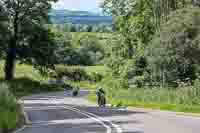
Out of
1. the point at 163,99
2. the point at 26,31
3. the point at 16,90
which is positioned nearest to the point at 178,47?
the point at 163,99

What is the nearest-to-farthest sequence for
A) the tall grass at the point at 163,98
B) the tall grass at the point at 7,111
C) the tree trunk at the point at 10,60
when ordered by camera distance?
1. the tall grass at the point at 7,111
2. the tall grass at the point at 163,98
3. the tree trunk at the point at 10,60

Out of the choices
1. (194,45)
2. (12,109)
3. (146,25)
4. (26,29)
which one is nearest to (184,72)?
(194,45)

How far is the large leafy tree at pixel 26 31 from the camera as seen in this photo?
322 ft

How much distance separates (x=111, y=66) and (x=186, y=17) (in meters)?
20.5

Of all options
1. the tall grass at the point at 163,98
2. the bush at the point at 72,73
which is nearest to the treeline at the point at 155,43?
the tall grass at the point at 163,98

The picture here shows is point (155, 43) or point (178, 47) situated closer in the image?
point (178, 47)

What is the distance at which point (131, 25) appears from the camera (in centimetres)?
7138

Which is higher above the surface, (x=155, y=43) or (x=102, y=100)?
(x=155, y=43)

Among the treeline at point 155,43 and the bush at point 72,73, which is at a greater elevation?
the treeline at point 155,43

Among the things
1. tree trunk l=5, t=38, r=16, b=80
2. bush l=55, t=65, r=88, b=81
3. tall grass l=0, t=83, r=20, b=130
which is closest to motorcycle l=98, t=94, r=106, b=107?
tall grass l=0, t=83, r=20, b=130

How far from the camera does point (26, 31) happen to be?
9862 cm

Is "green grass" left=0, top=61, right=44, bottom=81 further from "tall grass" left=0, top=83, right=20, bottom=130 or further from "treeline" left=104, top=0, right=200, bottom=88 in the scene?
"tall grass" left=0, top=83, right=20, bottom=130

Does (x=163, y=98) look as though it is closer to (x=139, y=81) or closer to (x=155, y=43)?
(x=155, y=43)

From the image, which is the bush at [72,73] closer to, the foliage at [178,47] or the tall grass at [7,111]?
the foliage at [178,47]
